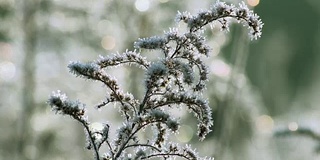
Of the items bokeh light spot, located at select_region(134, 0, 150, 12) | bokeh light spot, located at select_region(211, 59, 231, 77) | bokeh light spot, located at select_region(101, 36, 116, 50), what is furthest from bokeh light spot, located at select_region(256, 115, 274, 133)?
bokeh light spot, located at select_region(134, 0, 150, 12)

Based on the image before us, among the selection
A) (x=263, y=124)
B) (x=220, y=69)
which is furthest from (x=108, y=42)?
(x=263, y=124)

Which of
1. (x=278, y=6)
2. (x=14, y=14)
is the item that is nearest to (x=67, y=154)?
(x=14, y=14)

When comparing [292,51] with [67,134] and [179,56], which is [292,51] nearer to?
[67,134]

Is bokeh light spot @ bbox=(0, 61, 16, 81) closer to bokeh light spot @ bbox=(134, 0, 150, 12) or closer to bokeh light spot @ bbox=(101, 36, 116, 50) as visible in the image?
bokeh light spot @ bbox=(101, 36, 116, 50)

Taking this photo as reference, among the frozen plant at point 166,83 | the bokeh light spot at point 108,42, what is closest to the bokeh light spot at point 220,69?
the bokeh light spot at point 108,42

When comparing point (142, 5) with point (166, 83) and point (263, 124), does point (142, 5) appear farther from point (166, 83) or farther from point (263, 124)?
point (166, 83)
